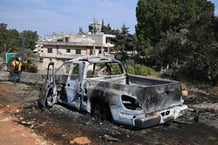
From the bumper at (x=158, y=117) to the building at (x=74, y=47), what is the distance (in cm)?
4504

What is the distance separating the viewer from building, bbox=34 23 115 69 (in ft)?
179

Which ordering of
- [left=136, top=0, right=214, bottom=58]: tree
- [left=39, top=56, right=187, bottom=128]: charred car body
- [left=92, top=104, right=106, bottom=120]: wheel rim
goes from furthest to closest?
[left=136, top=0, right=214, bottom=58]: tree
[left=92, top=104, right=106, bottom=120]: wheel rim
[left=39, top=56, right=187, bottom=128]: charred car body

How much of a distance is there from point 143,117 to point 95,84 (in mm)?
1863

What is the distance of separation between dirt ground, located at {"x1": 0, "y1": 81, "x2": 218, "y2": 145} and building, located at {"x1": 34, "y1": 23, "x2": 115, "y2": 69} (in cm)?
4347

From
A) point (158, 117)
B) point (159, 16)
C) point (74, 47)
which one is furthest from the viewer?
point (74, 47)

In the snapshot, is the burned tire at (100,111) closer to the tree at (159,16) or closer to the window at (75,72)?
the window at (75,72)

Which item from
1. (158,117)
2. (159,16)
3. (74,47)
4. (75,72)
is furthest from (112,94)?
(74,47)

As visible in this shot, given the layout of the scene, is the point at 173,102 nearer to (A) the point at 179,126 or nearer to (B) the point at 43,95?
(A) the point at 179,126

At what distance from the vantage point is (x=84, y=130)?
7.70 meters

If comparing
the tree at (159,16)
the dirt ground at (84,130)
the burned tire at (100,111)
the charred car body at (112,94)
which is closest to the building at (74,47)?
the tree at (159,16)

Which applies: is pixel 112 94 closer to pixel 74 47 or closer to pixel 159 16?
pixel 159 16

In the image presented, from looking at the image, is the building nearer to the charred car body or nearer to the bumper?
the charred car body

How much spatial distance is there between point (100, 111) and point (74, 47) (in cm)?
4764

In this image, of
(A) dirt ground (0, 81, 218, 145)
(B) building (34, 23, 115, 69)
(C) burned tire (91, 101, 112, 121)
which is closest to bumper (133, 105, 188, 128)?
(A) dirt ground (0, 81, 218, 145)
